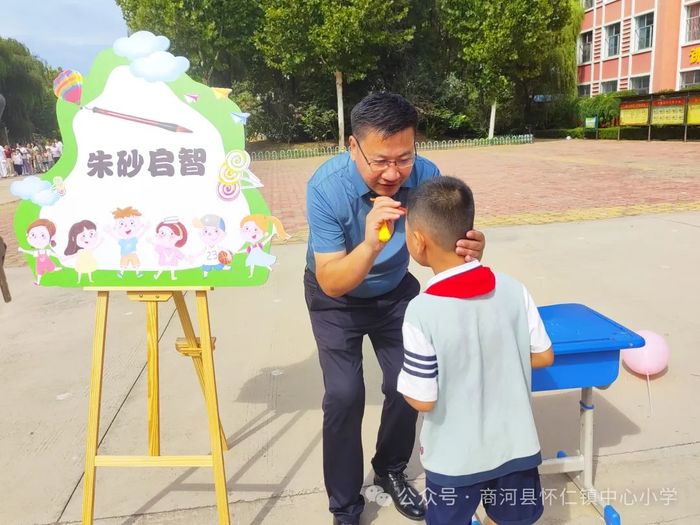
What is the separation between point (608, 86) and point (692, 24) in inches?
273

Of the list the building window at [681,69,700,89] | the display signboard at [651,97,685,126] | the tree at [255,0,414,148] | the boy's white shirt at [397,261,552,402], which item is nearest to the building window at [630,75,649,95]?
the building window at [681,69,700,89]

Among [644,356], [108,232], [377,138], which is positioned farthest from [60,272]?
[644,356]

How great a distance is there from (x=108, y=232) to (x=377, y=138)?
1.11 metres

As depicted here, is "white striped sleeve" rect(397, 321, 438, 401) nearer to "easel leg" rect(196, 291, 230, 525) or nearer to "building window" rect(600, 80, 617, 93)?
"easel leg" rect(196, 291, 230, 525)

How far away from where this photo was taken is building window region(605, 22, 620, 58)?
33094 mm

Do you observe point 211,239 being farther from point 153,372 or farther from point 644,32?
point 644,32

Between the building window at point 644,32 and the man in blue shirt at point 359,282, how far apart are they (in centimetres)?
3384

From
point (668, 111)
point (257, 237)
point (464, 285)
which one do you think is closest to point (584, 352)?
point (464, 285)

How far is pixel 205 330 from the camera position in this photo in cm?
218

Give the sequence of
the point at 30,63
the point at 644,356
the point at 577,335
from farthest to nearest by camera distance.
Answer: the point at 30,63, the point at 644,356, the point at 577,335

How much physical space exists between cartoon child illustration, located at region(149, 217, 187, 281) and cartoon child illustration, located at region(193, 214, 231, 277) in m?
0.07

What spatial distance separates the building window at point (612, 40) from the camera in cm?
3309

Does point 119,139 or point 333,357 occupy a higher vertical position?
point 119,139

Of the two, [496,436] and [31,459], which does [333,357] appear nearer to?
[496,436]
